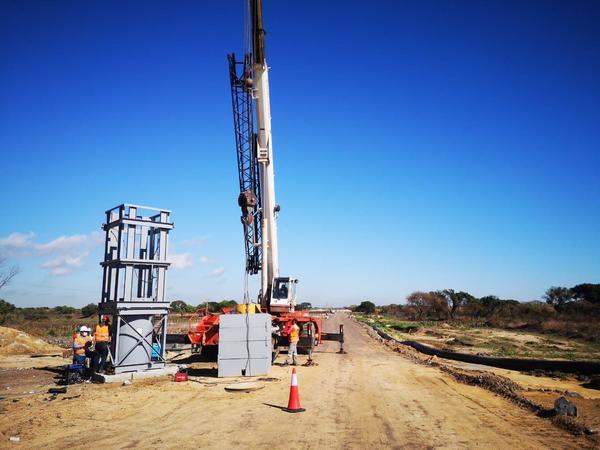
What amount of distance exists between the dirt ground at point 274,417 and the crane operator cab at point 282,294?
597 centimetres

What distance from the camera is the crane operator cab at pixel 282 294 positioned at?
19.9 metres

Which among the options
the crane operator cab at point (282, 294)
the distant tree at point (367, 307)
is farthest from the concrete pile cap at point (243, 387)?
the distant tree at point (367, 307)

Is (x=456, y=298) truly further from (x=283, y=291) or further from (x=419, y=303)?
(x=283, y=291)

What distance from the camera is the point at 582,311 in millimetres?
50938

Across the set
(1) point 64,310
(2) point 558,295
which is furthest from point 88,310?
(2) point 558,295

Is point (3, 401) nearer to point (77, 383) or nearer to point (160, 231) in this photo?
point (77, 383)

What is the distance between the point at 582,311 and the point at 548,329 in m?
12.4

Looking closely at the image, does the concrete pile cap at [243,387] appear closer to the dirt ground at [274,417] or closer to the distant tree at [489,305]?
the dirt ground at [274,417]

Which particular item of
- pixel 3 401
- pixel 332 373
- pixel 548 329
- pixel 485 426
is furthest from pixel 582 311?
pixel 3 401

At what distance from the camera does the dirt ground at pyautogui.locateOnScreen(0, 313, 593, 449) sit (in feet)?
25.1

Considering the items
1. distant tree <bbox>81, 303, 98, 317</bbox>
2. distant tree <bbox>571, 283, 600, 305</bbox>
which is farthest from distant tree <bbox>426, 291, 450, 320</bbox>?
distant tree <bbox>81, 303, 98, 317</bbox>

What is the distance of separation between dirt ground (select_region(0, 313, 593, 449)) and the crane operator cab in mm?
5971

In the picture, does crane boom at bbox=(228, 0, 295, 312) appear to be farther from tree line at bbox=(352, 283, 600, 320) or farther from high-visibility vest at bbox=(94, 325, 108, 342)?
tree line at bbox=(352, 283, 600, 320)

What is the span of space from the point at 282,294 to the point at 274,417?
1102 centimetres
